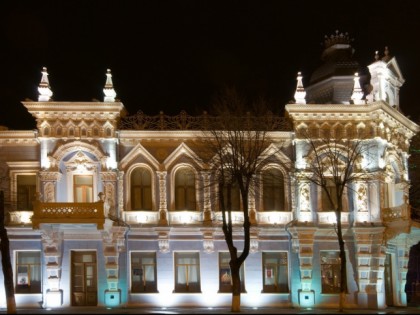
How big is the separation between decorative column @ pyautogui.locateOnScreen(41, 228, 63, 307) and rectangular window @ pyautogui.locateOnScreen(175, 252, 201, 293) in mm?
6081

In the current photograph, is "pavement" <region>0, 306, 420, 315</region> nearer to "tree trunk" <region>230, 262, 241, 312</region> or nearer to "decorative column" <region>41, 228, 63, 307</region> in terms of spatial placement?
"tree trunk" <region>230, 262, 241, 312</region>

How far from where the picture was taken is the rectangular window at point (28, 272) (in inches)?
1590

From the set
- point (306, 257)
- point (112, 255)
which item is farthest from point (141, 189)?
point (306, 257)

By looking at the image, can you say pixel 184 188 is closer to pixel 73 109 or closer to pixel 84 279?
pixel 84 279

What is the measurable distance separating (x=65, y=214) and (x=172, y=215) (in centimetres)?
583

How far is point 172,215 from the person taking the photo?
41.3 m

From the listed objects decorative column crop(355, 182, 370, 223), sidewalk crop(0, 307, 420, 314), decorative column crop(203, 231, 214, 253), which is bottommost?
sidewalk crop(0, 307, 420, 314)

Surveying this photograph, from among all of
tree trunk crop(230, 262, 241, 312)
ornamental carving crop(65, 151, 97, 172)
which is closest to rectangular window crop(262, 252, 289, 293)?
tree trunk crop(230, 262, 241, 312)

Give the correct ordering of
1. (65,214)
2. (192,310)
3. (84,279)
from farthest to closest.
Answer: (84,279) → (65,214) → (192,310)

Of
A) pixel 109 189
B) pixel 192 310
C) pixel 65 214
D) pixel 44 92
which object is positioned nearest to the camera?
pixel 192 310

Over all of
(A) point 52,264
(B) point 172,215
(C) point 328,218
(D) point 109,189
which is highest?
(D) point 109,189

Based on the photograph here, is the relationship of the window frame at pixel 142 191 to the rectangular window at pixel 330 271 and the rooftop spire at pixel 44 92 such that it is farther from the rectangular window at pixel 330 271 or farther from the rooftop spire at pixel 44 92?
the rectangular window at pixel 330 271

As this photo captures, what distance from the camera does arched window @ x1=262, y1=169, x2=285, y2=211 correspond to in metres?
42.1

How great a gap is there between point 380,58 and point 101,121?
16.1 meters
